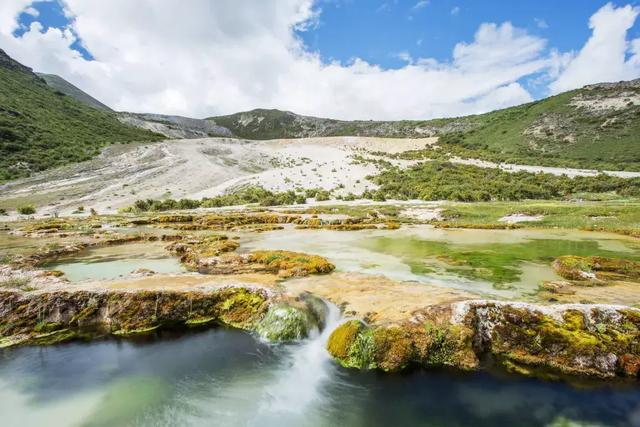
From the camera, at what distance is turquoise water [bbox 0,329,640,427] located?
22.6ft

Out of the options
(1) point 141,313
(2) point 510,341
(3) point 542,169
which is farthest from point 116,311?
(3) point 542,169

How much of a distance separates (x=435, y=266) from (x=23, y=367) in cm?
1516

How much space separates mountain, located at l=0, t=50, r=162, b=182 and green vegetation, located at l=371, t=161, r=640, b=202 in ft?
211

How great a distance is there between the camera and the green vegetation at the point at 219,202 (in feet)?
174

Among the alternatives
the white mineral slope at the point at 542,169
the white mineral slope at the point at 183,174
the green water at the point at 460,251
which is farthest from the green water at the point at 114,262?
the white mineral slope at the point at 542,169

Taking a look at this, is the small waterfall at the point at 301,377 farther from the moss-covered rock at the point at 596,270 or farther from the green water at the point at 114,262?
the moss-covered rock at the point at 596,270

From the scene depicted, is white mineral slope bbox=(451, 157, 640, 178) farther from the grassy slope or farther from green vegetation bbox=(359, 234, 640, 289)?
green vegetation bbox=(359, 234, 640, 289)

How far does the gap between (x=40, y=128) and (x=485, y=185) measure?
98439 millimetres

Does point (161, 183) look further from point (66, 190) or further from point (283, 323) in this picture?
point (283, 323)

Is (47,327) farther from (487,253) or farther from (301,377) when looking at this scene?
(487,253)

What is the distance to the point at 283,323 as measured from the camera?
401 inches

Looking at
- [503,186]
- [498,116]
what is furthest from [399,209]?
[498,116]

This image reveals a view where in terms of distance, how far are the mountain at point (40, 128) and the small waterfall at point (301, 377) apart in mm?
70544

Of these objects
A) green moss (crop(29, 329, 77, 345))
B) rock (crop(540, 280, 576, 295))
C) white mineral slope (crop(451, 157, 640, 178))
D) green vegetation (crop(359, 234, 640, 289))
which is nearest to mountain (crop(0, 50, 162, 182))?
green moss (crop(29, 329, 77, 345))
